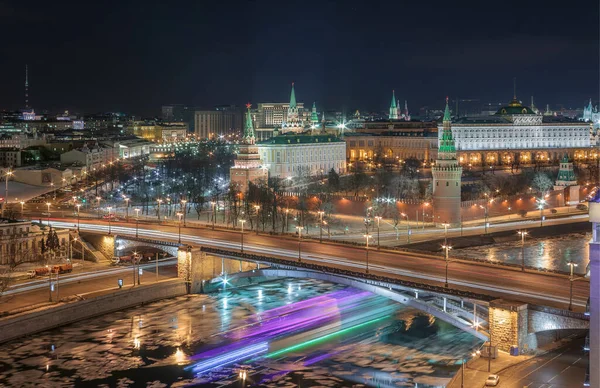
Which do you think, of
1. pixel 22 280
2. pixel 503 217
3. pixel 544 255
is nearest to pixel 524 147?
pixel 503 217

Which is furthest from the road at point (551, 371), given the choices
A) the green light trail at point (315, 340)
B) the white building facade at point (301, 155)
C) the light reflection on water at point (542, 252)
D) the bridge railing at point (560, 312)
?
the white building facade at point (301, 155)

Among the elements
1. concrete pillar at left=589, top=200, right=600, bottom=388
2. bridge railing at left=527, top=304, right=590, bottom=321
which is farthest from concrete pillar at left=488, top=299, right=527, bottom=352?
concrete pillar at left=589, top=200, right=600, bottom=388

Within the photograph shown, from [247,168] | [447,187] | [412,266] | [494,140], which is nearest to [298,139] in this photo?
[247,168]

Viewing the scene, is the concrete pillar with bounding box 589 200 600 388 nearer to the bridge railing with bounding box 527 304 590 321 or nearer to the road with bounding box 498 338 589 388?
the road with bounding box 498 338 589 388

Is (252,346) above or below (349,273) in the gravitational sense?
below

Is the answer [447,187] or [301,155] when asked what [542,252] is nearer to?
[447,187]

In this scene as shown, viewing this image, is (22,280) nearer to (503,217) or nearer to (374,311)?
(374,311)
